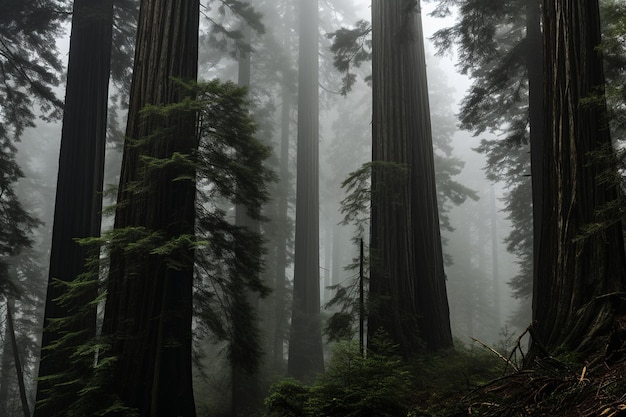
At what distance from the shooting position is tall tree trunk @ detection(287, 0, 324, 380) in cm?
1557

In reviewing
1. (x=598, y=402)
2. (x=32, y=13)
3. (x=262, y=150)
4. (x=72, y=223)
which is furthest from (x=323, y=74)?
(x=598, y=402)

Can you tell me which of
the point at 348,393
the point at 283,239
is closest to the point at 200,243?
the point at 348,393

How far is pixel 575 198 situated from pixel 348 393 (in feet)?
10.1

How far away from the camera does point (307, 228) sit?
59.0ft

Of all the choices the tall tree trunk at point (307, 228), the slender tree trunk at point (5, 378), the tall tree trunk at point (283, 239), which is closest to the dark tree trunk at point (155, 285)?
the tall tree trunk at point (307, 228)

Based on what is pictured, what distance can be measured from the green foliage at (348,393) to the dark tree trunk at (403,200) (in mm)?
3430

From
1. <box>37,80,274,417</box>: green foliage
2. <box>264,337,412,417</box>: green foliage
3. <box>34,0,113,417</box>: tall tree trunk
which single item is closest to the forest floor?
<box>264,337,412,417</box>: green foliage

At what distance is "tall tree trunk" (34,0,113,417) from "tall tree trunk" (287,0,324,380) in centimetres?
846

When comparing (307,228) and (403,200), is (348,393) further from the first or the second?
(307,228)

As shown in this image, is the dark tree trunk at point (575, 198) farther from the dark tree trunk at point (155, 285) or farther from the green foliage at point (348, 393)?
the dark tree trunk at point (155, 285)

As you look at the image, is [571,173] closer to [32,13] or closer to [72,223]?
[72,223]

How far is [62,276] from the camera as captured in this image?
888cm

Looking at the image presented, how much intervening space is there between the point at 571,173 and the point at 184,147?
4426mm

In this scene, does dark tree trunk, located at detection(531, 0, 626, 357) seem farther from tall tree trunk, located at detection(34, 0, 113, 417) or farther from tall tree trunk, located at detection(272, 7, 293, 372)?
tall tree trunk, located at detection(272, 7, 293, 372)
